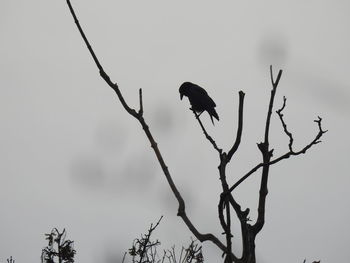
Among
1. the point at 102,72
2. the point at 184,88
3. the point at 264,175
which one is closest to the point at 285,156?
the point at 264,175

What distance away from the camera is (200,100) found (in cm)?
1020

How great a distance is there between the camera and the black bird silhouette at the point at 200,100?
10051 mm

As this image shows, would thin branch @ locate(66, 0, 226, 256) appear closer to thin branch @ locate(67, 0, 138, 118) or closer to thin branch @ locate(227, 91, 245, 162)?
thin branch @ locate(67, 0, 138, 118)

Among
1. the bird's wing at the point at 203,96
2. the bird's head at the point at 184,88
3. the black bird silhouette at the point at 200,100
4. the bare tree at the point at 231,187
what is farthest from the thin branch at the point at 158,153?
the bird's head at the point at 184,88

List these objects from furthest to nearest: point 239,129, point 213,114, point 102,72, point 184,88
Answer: point 184,88 < point 213,114 < point 239,129 < point 102,72

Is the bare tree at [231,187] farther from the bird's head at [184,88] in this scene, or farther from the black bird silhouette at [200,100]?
the bird's head at [184,88]

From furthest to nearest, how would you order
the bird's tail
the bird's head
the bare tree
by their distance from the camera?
the bird's head → the bird's tail → the bare tree

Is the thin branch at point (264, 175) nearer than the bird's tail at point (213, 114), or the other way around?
the thin branch at point (264, 175)

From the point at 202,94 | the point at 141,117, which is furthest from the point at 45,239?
the point at 141,117

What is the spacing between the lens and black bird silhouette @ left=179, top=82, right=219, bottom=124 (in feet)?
33.0

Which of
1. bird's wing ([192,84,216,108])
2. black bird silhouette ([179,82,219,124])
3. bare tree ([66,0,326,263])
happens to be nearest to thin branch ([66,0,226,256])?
bare tree ([66,0,326,263])

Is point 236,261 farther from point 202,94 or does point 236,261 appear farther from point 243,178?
point 202,94

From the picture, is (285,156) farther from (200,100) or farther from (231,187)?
(200,100)

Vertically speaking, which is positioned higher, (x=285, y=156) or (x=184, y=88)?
(x=184, y=88)
